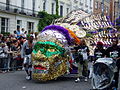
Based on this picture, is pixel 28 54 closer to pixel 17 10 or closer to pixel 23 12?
pixel 17 10

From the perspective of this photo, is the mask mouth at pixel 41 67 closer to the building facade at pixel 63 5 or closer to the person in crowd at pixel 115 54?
the person in crowd at pixel 115 54

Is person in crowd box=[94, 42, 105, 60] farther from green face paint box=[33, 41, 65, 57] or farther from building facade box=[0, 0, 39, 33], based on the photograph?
building facade box=[0, 0, 39, 33]

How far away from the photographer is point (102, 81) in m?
8.88

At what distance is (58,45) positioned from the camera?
37.4ft

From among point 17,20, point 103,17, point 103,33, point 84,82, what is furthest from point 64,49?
point 17,20

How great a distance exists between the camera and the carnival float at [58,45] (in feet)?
35.9

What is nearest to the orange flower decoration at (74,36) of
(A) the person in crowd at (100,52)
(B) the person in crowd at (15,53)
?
(A) the person in crowd at (100,52)

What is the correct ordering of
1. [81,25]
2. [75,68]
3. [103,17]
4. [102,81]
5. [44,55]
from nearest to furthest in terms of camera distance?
[102,81]
[44,55]
[75,68]
[81,25]
[103,17]

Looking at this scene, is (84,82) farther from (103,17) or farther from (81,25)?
(103,17)

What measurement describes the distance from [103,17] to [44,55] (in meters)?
6.63

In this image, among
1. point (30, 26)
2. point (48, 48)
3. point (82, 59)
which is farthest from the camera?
point (30, 26)

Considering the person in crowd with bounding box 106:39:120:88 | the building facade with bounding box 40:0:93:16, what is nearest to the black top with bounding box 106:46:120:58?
the person in crowd with bounding box 106:39:120:88

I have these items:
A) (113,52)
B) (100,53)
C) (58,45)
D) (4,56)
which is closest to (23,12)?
(4,56)

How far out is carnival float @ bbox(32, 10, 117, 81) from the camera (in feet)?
35.9
